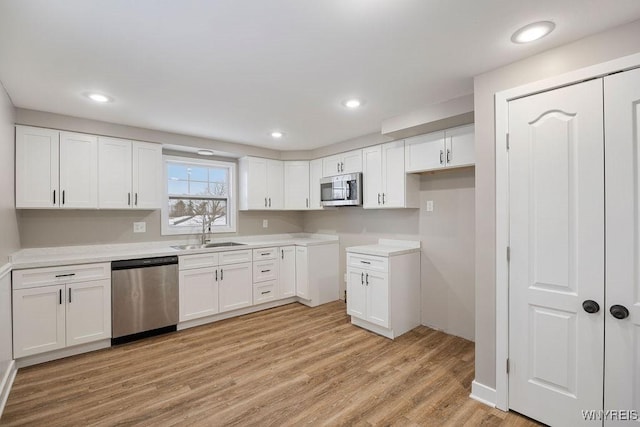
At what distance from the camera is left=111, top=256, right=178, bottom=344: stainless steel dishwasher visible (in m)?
3.12

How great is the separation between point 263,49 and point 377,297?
8.71 ft

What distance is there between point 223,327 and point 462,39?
3.69 m

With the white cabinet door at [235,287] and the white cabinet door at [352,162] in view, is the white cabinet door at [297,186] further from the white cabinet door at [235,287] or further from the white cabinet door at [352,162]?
the white cabinet door at [235,287]

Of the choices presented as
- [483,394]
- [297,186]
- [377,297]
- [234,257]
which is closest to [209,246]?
[234,257]

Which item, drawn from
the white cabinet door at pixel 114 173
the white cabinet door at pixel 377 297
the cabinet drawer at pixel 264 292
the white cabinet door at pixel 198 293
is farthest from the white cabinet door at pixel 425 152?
the white cabinet door at pixel 114 173

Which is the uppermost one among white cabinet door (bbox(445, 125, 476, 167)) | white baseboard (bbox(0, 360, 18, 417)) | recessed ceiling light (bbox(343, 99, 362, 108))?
recessed ceiling light (bbox(343, 99, 362, 108))

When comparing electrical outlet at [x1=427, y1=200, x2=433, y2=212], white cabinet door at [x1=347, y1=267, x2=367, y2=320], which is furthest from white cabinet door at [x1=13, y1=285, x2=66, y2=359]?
electrical outlet at [x1=427, y1=200, x2=433, y2=212]

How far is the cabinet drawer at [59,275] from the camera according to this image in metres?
2.66

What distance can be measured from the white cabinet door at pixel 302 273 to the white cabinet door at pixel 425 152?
1.93 meters

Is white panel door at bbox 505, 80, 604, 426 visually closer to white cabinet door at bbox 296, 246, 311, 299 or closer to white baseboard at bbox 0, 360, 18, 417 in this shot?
white cabinet door at bbox 296, 246, 311, 299

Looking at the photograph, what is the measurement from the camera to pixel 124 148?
3449 mm

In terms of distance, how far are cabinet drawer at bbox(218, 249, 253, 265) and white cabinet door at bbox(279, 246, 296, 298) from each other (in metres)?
0.54

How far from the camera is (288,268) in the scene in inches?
177

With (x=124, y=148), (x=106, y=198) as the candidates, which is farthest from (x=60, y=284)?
(x=124, y=148)
